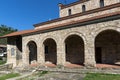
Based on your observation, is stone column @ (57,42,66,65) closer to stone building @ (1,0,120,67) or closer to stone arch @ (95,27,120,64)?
stone building @ (1,0,120,67)

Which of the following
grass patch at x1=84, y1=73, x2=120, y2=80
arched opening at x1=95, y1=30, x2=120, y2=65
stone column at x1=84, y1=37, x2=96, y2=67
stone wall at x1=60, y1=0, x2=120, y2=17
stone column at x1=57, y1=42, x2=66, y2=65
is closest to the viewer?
grass patch at x1=84, y1=73, x2=120, y2=80

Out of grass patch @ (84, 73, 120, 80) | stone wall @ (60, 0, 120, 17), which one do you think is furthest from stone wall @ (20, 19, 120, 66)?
stone wall @ (60, 0, 120, 17)

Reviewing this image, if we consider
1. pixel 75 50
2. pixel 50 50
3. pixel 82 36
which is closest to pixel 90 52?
pixel 82 36

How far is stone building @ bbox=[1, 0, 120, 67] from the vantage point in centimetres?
1302

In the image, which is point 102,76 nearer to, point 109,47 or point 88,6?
point 109,47

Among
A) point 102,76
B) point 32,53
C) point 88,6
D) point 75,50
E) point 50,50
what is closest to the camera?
point 102,76

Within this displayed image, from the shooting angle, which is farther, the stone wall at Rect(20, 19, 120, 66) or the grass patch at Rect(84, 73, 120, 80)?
the stone wall at Rect(20, 19, 120, 66)

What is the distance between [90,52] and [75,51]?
4851 millimetres

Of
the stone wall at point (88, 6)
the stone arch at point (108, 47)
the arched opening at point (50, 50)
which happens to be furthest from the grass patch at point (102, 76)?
the stone wall at point (88, 6)

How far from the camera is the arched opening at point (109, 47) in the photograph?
1490 cm

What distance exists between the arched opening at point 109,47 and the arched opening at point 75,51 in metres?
1.95

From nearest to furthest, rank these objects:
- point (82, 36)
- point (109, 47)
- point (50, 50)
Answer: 1. point (82, 36)
2. point (109, 47)
3. point (50, 50)

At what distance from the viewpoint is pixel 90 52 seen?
1316 cm

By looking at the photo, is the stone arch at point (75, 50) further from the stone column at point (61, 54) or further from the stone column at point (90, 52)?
the stone column at point (90, 52)
